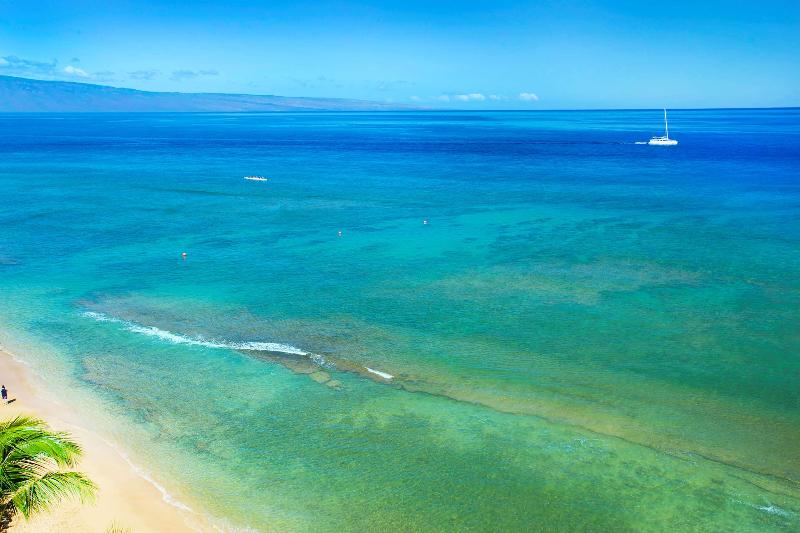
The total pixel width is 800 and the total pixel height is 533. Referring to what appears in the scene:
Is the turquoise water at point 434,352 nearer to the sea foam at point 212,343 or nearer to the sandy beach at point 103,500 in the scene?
the sea foam at point 212,343

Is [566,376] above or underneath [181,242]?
underneath

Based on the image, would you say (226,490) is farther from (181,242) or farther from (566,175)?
(566,175)

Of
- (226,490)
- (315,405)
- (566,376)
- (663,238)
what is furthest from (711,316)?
(226,490)

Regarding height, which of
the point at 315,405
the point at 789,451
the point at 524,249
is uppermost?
the point at 524,249

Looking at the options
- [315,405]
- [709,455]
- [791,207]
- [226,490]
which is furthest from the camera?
[791,207]

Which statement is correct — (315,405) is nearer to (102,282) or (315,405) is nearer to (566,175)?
(102,282)

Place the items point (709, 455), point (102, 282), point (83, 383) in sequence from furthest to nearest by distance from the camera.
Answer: point (102, 282) → point (83, 383) → point (709, 455)

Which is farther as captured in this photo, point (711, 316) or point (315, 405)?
point (711, 316)

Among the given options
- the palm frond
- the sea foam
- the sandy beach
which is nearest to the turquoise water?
the sea foam

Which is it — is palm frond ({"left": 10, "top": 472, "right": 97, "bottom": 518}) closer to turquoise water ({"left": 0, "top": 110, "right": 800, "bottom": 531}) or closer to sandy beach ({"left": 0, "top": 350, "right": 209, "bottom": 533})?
sandy beach ({"left": 0, "top": 350, "right": 209, "bottom": 533})
